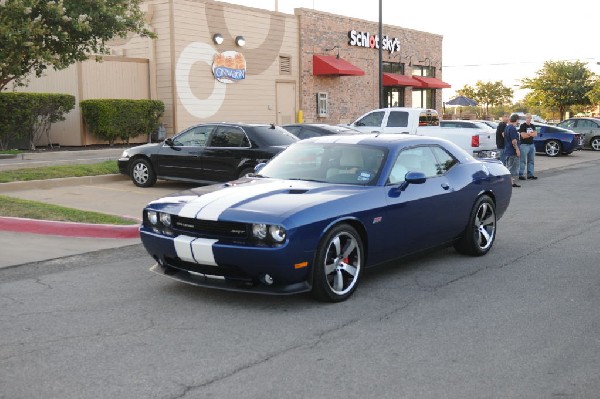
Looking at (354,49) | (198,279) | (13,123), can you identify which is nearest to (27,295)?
(198,279)

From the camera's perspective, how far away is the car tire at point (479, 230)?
7.97 meters

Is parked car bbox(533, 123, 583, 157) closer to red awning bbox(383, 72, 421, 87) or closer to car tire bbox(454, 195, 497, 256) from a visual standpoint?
red awning bbox(383, 72, 421, 87)

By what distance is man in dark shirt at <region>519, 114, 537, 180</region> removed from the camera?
18188mm

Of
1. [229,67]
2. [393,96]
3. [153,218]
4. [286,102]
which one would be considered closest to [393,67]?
[393,96]

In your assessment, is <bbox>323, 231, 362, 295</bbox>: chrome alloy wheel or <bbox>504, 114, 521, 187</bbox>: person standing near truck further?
<bbox>504, 114, 521, 187</bbox>: person standing near truck

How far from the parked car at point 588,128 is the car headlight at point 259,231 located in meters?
28.6

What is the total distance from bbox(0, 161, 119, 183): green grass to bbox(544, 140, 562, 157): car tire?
1777 cm

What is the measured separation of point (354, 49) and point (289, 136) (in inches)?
828

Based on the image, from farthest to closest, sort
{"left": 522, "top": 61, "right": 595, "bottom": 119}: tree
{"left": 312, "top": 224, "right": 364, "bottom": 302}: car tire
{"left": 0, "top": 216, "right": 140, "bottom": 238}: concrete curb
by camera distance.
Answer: {"left": 522, "top": 61, "right": 595, "bottom": 119}: tree < {"left": 0, "top": 216, "right": 140, "bottom": 238}: concrete curb < {"left": 312, "top": 224, "right": 364, "bottom": 302}: car tire

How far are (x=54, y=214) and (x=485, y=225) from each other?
6050mm

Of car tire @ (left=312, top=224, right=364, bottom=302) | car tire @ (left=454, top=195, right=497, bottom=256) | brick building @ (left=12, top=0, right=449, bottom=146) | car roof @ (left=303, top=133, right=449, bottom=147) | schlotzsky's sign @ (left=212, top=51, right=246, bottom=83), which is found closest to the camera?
car tire @ (left=312, top=224, right=364, bottom=302)

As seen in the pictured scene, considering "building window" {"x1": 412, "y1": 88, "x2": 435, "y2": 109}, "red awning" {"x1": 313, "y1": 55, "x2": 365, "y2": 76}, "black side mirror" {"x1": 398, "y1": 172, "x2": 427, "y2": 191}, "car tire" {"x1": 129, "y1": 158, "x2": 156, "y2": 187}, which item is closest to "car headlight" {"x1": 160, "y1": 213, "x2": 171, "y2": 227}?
"black side mirror" {"x1": 398, "y1": 172, "x2": 427, "y2": 191}

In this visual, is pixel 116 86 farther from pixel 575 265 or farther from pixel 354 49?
pixel 575 265

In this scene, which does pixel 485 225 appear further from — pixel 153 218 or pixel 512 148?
pixel 512 148
